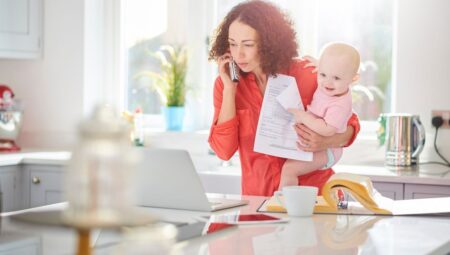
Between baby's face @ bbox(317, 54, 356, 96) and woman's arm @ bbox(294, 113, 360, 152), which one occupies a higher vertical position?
baby's face @ bbox(317, 54, 356, 96)

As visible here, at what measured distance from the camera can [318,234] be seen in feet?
6.48

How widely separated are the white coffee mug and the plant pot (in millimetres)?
2457

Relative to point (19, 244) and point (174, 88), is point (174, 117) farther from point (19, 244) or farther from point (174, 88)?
point (19, 244)

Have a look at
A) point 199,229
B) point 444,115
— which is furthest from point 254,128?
point 444,115

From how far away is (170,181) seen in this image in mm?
2340

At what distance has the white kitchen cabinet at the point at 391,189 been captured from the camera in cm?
350

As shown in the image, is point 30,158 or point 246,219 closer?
point 246,219

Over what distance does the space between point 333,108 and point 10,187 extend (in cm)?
217

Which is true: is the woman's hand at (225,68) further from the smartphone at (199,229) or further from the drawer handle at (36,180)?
the drawer handle at (36,180)

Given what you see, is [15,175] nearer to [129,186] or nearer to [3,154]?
[3,154]

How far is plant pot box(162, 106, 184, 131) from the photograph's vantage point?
4.67m

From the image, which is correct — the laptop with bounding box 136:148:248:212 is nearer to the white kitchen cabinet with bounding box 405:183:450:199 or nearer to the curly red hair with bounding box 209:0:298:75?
the curly red hair with bounding box 209:0:298:75

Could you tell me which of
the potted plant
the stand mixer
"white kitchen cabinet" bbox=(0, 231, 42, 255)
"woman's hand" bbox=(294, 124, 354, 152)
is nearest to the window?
the potted plant

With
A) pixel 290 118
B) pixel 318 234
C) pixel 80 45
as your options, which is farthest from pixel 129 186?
pixel 80 45
